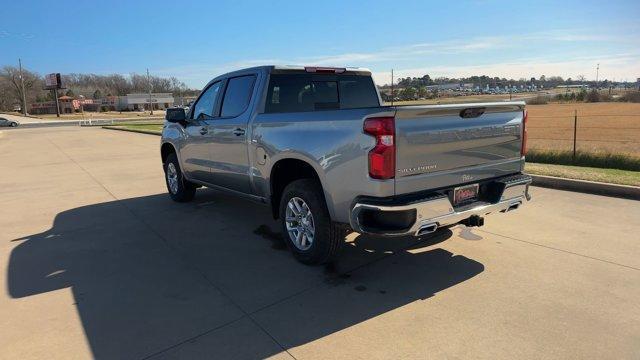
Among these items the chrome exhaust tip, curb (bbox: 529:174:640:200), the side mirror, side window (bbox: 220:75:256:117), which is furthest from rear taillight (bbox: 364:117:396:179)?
curb (bbox: 529:174:640:200)

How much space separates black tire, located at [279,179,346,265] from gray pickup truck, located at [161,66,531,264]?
1cm

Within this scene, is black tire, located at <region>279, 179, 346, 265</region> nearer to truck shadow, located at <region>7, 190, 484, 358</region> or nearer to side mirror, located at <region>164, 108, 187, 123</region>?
truck shadow, located at <region>7, 190, 484, 358</region>

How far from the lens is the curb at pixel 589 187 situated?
Answer: 6.87 metres

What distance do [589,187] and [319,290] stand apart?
18.0ft

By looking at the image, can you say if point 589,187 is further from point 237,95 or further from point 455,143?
point 237,95

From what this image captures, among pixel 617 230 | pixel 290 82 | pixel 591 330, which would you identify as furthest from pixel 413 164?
pixel 617 230

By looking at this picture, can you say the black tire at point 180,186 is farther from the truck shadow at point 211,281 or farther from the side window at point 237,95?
the side window at point 237,95

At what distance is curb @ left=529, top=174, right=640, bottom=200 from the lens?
6872mm

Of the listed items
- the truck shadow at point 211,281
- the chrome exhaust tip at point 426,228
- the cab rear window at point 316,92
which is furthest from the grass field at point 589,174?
the chrome exhaust tip at point 426,228

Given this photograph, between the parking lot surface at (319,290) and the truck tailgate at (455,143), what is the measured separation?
944 mm

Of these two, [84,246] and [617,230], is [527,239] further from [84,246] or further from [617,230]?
[84,246]

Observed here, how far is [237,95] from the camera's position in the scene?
561 centimetres

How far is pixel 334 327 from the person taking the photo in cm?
336

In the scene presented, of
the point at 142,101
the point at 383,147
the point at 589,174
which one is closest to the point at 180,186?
the point at 383,147
